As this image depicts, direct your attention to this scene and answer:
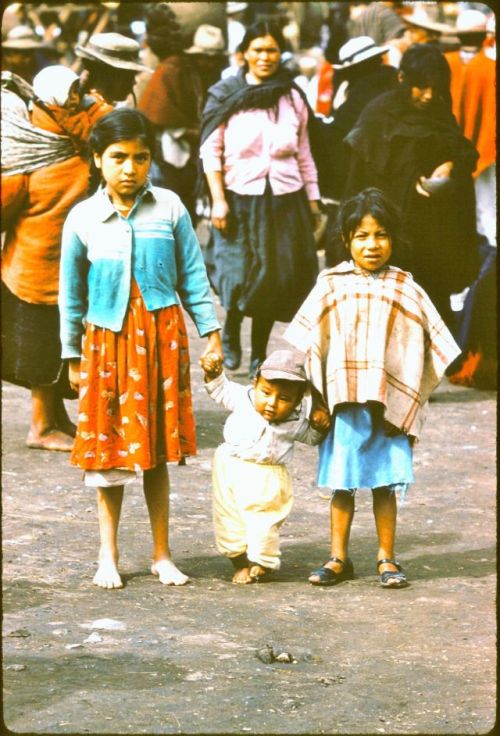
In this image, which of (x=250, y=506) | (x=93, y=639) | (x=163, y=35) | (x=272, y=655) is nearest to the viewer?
(x=272, y=655)

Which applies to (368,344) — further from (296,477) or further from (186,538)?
(296,477)

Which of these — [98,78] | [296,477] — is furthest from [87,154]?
[296,477]

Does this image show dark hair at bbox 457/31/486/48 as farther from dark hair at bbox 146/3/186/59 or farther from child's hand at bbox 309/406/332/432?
child's hand at bbox 309/406/332/432

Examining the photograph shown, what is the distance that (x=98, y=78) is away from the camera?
789 cm

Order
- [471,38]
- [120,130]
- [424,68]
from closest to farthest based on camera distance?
[120,130]
[424,68]
[471,38]

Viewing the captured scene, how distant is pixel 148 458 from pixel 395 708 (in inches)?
59.7

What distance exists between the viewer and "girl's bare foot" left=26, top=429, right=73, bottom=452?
8422 millimetres

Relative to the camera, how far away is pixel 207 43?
13305 mm

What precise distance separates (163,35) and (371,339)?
7.02 m

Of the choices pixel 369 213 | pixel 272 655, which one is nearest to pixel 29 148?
pixel 369 213

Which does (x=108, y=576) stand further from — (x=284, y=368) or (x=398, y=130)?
(x=398, y=130)

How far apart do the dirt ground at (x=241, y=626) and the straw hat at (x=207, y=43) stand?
232 inches

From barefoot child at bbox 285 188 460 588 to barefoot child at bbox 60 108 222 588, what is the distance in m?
0.43

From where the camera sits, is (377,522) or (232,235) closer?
(377,522)
